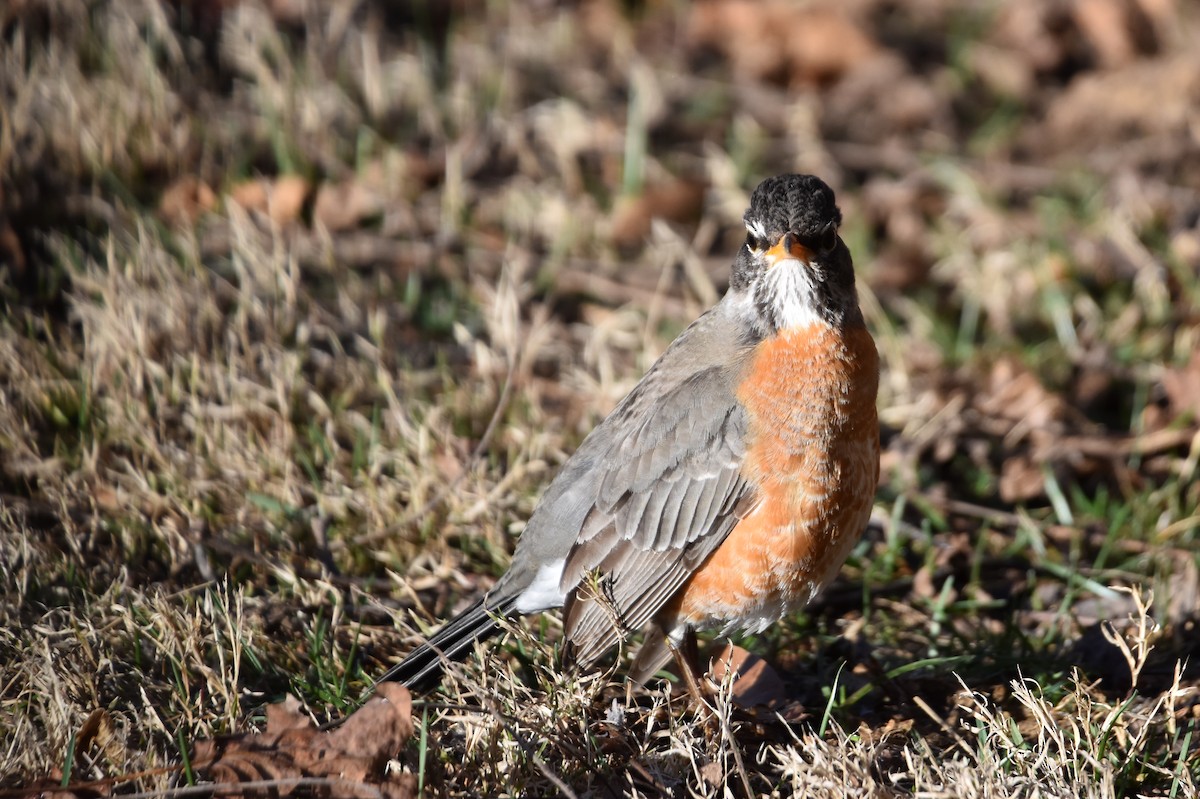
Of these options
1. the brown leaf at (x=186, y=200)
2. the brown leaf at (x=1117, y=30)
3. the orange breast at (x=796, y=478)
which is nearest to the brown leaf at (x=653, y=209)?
the brown leaf at (x=186, y=200)

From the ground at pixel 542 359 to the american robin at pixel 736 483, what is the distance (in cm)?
23

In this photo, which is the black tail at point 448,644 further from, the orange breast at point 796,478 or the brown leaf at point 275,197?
the brown leaf at point 275,197

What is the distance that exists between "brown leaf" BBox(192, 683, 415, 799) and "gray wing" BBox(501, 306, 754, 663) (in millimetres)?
879

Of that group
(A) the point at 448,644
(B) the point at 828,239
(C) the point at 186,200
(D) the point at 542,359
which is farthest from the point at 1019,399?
(C) the point at 186,200

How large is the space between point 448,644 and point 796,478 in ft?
4.42

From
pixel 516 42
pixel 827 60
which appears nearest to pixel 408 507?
pixel 516 42

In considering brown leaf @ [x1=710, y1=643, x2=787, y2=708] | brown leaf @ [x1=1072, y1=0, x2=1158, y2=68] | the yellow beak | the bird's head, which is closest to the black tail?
brown leaf @ [x1=710, y1=643, x2=787, y2=708]

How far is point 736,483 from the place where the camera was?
13.6 feet

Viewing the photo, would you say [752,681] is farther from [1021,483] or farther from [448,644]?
[1021,483]

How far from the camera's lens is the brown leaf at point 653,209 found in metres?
7.03

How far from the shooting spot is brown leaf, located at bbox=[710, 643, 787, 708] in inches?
166

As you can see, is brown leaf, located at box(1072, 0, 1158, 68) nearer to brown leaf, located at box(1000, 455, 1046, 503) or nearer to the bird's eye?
brown leaf, located at box(1000, 455, 1046, 503)

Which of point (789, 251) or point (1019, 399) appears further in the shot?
point (1019, 399)

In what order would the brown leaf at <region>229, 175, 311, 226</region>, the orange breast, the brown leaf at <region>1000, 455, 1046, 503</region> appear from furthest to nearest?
1. the brown leaf at <region>229, 175, 311, 226</region>
2. the brown leaf at <region>1000, 455, 1046, 503</region>
3. the orange breast
